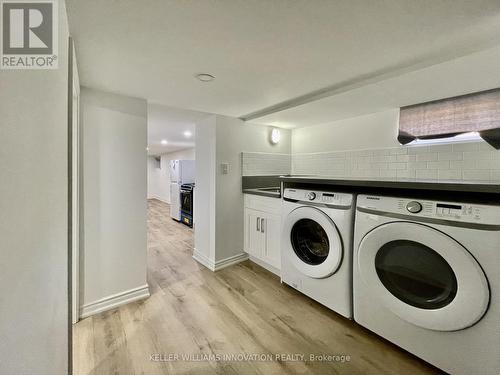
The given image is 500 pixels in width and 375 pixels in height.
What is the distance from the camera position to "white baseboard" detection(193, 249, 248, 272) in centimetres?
254

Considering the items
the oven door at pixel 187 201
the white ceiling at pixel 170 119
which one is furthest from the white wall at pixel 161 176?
the white ceiling at pixel 170 119

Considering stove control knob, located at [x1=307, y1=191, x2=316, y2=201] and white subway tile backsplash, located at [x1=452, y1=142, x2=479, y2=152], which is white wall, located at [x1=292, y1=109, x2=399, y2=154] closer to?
white subway tile backsplash, located at [x1=452, y1=142, x2=479, y2=152]

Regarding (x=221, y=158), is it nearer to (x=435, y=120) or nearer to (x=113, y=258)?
(x=113, y=258)

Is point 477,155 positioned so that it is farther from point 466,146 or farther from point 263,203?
point 263,203

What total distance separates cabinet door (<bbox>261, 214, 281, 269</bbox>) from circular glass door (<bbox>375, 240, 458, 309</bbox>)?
1005mm

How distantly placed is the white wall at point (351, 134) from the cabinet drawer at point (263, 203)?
107 centimetres

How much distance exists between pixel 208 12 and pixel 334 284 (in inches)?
73.2

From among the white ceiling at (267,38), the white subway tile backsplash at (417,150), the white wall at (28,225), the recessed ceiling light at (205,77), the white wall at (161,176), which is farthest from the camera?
the white wall at (161,176)

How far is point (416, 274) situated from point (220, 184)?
189 cm

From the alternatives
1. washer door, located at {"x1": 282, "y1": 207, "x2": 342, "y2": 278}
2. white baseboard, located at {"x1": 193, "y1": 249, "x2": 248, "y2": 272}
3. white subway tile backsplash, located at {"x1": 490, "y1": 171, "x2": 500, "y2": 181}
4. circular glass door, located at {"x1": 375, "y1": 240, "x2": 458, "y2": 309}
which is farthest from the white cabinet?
white subway tile backsplash, located at {"x1": 490, "y1": 171, "x2": 500, "y2": 181}

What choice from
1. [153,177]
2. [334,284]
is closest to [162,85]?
[334,284]

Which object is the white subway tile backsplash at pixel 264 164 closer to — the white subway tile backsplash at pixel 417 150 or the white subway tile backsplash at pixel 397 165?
the white subway tile backsplash at pixel 397 165

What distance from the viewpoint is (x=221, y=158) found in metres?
2.53

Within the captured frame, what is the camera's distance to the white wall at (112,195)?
1726 millimetres
